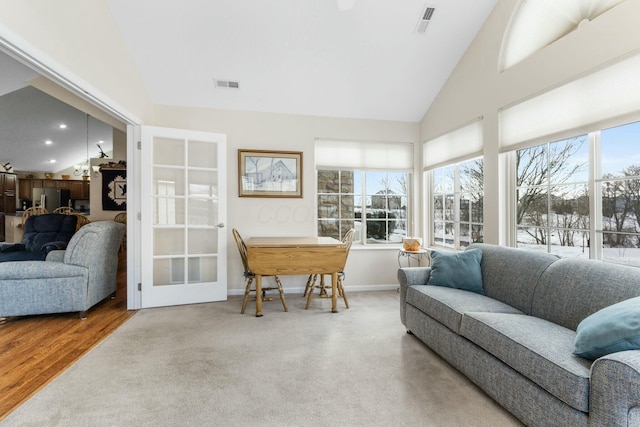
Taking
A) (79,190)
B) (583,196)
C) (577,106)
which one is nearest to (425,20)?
(577,106)

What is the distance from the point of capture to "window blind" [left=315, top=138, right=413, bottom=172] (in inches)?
166

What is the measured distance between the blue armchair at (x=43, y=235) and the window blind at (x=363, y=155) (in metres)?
3.75

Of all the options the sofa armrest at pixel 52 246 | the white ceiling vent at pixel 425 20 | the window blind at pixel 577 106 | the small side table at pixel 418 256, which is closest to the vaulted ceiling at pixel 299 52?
the white ceiling vent at pixel 425 20

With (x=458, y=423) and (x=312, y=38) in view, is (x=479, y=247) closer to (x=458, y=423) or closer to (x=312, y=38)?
(x=458, y=423)

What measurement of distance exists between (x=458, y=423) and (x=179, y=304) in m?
2.97

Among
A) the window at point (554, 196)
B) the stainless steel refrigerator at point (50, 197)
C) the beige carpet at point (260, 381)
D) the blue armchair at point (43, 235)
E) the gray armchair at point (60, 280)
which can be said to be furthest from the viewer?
the stainless steel refrigerator at point (50, 197)

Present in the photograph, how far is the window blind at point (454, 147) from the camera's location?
10.9ft

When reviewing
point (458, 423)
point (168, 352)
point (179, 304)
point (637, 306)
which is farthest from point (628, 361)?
point (179, 304)

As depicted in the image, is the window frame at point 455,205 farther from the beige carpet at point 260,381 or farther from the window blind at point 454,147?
the beige carpet at point 260,381

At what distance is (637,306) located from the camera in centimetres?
137

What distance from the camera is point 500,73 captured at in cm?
295

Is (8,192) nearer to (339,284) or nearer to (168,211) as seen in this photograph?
(168,211)

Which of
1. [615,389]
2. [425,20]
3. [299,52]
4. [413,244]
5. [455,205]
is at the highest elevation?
[425,20]

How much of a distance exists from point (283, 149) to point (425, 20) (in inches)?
80.8
